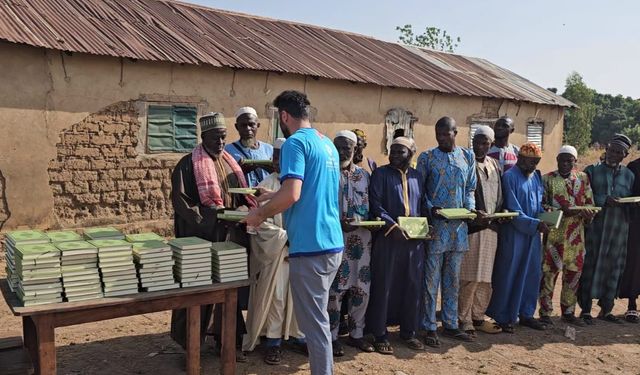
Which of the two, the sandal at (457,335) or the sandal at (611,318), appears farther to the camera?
the sandal at (611,318)

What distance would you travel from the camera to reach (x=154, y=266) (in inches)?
131

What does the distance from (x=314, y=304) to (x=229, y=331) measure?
753 millimetres

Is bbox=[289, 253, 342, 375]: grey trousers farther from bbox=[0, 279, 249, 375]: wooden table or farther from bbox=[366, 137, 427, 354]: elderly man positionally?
bbox=[366, 137, 427, 354]: elderly man

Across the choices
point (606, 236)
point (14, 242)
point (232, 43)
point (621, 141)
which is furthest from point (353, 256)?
point (232, 43)

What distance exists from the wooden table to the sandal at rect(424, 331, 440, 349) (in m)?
→ 1.80

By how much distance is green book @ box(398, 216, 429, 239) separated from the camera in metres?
4.31

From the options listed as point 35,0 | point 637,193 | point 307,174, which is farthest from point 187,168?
point 35,0

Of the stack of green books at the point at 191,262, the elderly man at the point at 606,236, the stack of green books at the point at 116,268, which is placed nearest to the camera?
the stack of green books at the point at 116,268

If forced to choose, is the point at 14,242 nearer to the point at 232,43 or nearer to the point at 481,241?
the point at 481,241

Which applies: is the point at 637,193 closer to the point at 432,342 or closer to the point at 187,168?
the point at 432,342

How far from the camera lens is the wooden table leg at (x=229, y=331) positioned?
367cm

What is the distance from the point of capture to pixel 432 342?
473cm

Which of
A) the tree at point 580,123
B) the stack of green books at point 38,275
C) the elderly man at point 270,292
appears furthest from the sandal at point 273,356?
the tree at point 580,123

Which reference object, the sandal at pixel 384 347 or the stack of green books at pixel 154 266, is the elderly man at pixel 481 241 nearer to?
the sandal at pixel 384 347
